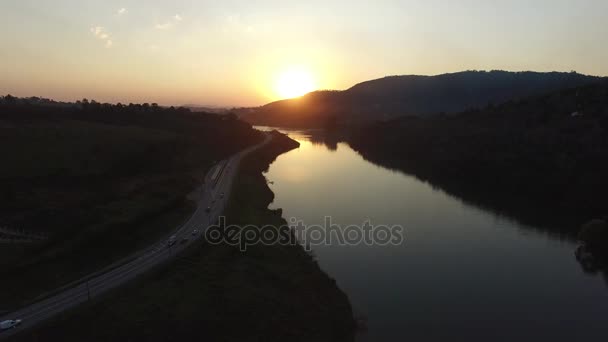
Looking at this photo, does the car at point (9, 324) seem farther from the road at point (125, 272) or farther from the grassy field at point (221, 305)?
the grassy field at point (221, 305)

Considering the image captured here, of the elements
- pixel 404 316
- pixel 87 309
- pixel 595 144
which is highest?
pixel 595 144

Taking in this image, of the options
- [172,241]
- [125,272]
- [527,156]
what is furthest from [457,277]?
[527,156]

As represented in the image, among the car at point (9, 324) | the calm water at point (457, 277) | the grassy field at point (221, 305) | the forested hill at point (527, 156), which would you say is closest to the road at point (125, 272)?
the car at point (9, 324)

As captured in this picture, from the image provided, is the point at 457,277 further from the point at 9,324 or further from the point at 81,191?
the point at 81,191

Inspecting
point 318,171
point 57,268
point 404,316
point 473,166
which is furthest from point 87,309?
point 473,166

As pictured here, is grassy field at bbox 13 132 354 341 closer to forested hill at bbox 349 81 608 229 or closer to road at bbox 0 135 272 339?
road at bbox 0 135 272 339

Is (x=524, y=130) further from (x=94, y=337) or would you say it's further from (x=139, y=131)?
(x=94, y=337)

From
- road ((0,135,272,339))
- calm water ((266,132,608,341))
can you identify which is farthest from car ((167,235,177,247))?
calm water ((266,132,608,341))
